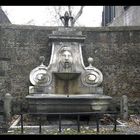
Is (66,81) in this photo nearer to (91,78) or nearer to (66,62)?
(66,62)

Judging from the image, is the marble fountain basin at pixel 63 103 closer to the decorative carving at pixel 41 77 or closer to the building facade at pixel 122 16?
the decorative carving at pixel 41 77

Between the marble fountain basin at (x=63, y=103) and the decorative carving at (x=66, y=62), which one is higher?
the decorative carving at (x=66, y=62)

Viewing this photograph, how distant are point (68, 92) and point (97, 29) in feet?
8.98

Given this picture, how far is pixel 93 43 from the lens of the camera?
11.7m

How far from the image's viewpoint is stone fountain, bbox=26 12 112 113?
8601 millimetres

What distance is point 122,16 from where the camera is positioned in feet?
60.8

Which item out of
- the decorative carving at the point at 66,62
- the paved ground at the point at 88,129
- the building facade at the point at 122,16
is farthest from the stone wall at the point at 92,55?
the building facade at the point at 122,16

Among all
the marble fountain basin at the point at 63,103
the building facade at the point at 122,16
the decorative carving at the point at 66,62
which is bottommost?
the marble fountain basin at the point at 63,103

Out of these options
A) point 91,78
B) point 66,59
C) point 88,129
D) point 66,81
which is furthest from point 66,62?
point 88,129

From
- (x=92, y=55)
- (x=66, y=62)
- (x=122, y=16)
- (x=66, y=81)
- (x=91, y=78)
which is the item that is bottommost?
(x=66, y=81)

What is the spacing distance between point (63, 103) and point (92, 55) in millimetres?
3452

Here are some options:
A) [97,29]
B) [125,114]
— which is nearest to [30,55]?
[97,29]

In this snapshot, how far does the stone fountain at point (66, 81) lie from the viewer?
28.2 feet
